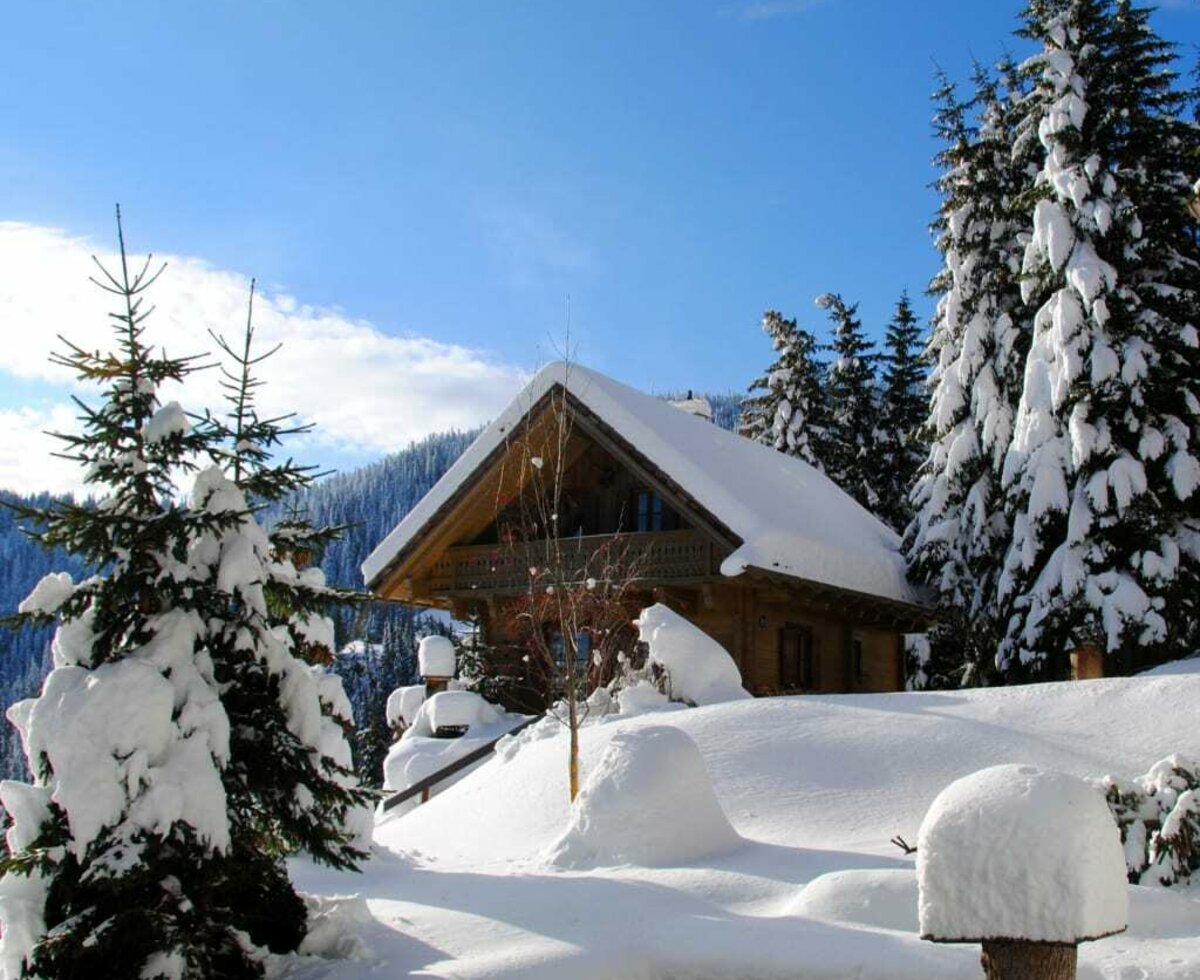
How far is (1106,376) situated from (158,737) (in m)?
17.2

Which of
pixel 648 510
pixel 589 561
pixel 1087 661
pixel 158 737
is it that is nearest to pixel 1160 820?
pixel 158 737

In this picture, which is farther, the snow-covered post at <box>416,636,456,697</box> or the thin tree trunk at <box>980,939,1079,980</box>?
the snow-covered post at <box>416,636,456,697</box>

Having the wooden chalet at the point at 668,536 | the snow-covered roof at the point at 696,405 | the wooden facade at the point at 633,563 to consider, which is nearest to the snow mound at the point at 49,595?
the wooden chalet at the point at 668,536

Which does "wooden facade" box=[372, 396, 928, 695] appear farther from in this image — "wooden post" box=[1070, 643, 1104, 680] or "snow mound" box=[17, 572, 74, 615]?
"snow mound" box=[17, 572, 74, 615]

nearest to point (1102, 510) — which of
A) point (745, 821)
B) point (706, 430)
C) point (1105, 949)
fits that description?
point (706, 430)

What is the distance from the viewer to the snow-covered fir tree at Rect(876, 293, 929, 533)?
119ft

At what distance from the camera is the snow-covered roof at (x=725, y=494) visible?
1967 cm

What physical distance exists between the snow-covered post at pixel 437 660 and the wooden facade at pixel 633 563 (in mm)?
888

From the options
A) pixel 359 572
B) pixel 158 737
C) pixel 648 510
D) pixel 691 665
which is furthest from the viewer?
pixel 359 572

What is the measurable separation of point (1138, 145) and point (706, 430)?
32.4ft

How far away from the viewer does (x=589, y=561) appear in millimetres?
21281

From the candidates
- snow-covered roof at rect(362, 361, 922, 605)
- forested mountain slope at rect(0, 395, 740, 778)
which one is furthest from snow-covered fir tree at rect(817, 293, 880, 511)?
forested mountain slope at rect(0, 395, 740, 778)

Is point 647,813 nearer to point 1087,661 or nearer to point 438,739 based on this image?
point 438,739

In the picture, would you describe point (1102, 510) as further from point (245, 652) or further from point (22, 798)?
point (22, 798)
